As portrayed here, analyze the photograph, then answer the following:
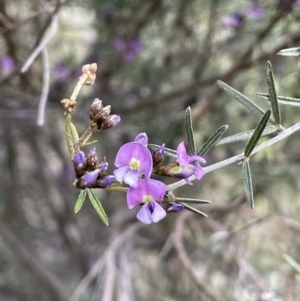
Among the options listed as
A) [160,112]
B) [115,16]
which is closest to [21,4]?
[115,16]

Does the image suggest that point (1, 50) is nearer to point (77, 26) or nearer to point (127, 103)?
point (77, 26)

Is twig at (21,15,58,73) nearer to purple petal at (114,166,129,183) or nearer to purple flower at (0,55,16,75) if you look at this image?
purple petal at (114,166,129,183)

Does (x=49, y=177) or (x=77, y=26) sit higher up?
(x=77, y=26)

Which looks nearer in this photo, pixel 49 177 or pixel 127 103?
pixel 127 103

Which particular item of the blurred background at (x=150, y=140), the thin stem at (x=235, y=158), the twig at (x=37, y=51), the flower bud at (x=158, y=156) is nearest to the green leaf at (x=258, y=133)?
the thin stem at (x=235, y=158)

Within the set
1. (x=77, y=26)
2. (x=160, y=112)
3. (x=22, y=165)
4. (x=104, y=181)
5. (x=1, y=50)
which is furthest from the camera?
(x=22, y=165)

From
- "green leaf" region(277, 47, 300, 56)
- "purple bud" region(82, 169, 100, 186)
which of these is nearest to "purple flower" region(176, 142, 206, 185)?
"purple bud" region(82, 169, 100, 186)

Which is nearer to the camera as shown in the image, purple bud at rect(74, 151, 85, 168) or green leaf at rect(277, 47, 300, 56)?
purple bud at rect(74, 151, 85, 168)
